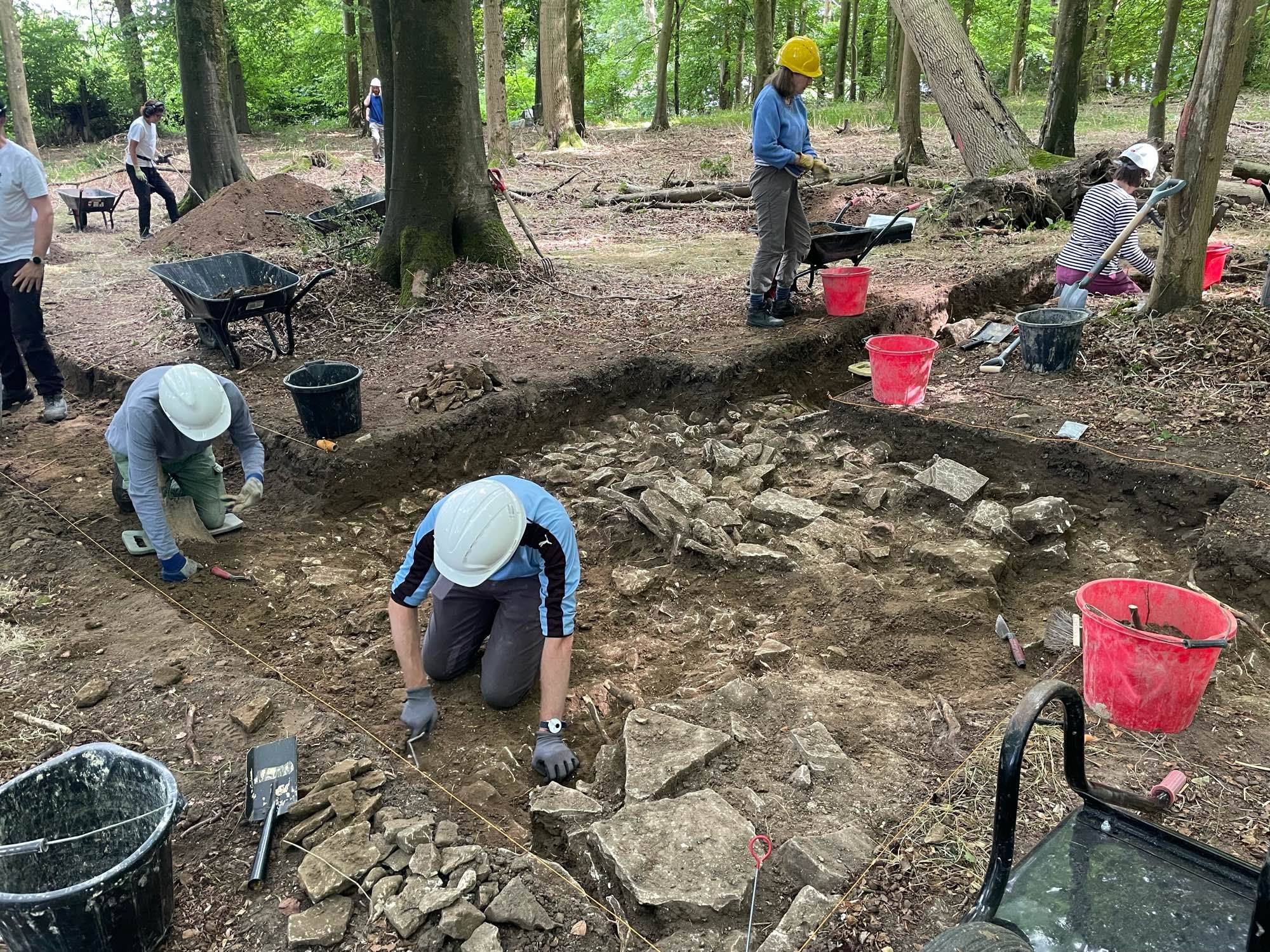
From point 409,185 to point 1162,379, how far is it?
225 inches

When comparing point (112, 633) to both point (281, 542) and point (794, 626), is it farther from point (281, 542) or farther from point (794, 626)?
point (794, 626)

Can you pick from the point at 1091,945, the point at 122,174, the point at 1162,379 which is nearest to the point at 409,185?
the point at 1162,379

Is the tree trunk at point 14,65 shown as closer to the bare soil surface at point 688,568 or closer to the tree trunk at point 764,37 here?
the bare soil surface at point 688,568

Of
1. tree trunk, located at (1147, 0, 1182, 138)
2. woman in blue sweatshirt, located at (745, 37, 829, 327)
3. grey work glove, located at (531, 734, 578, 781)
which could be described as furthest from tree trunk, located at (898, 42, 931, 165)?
grey work glove, located at (531, 734, 578, 781)

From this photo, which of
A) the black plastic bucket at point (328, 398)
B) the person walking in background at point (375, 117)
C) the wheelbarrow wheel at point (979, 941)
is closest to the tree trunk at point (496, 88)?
the person walking in background at point (375, 117)

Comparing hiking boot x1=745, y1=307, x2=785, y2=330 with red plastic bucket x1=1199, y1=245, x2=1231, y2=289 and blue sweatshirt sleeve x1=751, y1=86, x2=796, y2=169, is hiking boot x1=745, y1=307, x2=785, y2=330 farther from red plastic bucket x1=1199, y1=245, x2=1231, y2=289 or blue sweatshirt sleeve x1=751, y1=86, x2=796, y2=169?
red plastic bucket x1=1199, y1=245, x2=1231, y2=289

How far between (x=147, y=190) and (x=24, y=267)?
6.51 m

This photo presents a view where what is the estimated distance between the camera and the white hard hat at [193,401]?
145 inches

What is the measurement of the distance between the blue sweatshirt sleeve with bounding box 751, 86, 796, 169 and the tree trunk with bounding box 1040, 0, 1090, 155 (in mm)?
6337

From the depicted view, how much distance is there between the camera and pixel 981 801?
2.43 meters

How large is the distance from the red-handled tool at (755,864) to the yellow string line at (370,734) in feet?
0.79

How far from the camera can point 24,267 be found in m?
5.29

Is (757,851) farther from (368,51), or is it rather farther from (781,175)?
(368,51)

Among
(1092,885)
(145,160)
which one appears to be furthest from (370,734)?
(145,160)
